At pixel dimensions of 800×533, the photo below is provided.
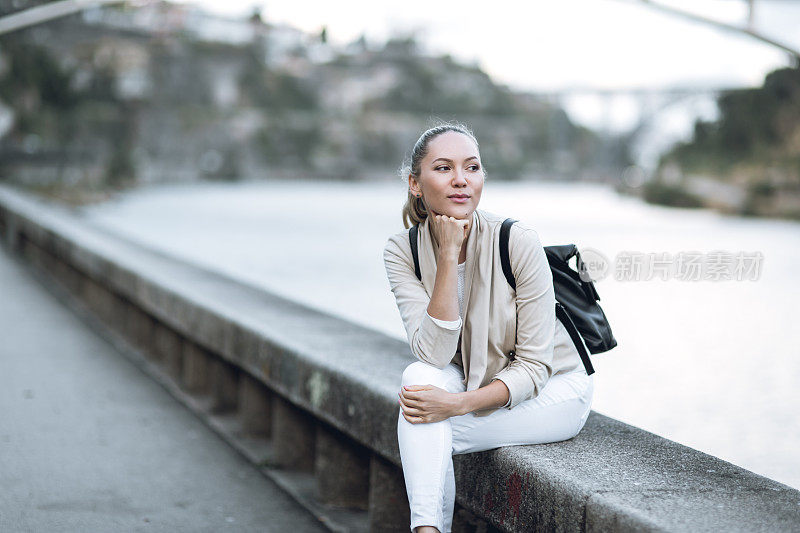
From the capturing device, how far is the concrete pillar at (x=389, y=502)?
3283 mm

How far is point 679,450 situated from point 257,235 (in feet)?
70.7

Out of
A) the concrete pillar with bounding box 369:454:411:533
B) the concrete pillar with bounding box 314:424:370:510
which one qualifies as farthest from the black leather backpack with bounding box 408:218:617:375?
the concrete pillar with bounding box 314:424:370:510

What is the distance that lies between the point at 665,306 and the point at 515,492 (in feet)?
31.5

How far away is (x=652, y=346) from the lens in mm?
8625

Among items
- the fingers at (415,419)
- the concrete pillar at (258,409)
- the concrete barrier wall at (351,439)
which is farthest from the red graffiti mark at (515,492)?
the concrete pillar at (258,409)

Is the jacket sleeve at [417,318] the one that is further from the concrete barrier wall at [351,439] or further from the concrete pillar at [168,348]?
the concrete pillar at [168,348]

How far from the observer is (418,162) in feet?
9.11

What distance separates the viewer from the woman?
2.55 meters

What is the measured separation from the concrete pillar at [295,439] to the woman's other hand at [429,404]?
1.60 meters

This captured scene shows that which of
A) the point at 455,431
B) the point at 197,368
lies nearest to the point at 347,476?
the point at 455,431

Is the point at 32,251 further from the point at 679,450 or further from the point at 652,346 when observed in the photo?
the point at 679,450

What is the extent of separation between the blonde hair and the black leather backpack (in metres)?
0.08

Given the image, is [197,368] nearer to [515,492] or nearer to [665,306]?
[515,492]

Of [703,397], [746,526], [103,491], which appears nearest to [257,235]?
[703,397]
